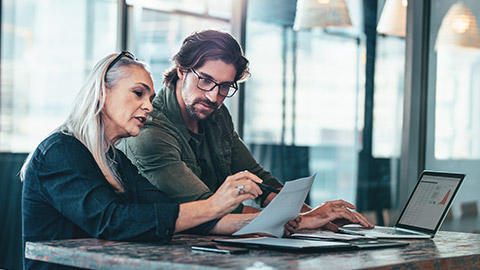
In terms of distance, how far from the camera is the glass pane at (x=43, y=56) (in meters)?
4.30

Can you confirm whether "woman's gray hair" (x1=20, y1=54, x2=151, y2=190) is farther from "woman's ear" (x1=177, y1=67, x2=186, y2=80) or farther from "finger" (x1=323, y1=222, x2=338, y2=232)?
"finger" (x1=323, y1=222, x2=338, y2=232)

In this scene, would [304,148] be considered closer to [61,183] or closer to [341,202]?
[341,202]

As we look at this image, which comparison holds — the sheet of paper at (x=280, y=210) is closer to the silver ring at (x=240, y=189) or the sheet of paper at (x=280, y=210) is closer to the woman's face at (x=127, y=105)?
the silver ring at (x=240, y=189)

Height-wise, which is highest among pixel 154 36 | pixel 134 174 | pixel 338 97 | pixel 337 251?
pixel 154 36

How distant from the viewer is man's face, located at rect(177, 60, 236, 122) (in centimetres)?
244

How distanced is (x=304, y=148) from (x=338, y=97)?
397 millimetres

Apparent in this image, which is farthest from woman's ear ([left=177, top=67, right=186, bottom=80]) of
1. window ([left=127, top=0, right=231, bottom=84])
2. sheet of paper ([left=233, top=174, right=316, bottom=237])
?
window ([left=127, top=0, right=231, bottom=84])

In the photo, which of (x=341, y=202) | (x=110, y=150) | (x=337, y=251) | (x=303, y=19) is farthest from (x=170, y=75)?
(x=303, y=19)

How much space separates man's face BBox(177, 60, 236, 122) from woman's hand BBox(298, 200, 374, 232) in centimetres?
57

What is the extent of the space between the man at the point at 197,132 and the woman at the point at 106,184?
0.34 feet

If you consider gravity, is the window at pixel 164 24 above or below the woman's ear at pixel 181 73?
above

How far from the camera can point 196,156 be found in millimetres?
2549

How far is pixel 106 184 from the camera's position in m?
1.91

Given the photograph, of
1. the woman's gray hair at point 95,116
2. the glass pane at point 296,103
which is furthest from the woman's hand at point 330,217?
the glass pane at point 296,103
